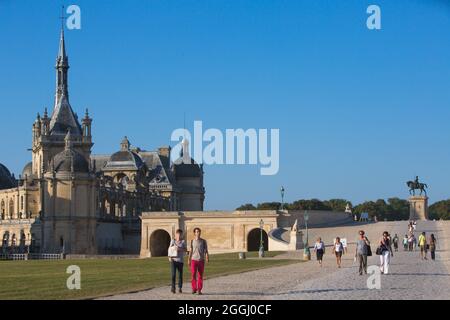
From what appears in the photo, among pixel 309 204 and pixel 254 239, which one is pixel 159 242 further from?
pixel 309 204

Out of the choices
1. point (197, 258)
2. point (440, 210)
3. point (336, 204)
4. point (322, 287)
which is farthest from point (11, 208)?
point (197, 258)

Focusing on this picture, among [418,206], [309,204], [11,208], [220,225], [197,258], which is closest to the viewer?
[197,258]

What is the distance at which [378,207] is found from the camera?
18562 cm

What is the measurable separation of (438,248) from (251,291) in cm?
4964

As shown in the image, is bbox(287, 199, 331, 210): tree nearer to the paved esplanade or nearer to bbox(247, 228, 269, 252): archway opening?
bbox(247, 228, 269, 252): archway opening

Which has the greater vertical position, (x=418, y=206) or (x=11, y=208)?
(x=418, y=206)

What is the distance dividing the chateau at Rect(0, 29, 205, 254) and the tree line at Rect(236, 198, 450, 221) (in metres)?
28.0

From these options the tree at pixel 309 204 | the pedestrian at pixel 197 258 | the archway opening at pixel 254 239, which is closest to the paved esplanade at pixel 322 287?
the pedestrian at pixel 197 258

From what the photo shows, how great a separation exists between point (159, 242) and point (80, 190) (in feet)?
39.4

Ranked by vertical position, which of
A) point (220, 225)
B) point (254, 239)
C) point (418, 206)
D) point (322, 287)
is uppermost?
point (418, 206)

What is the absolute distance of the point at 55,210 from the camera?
104125 mm

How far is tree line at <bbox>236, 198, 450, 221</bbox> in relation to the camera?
17412 centimetres
